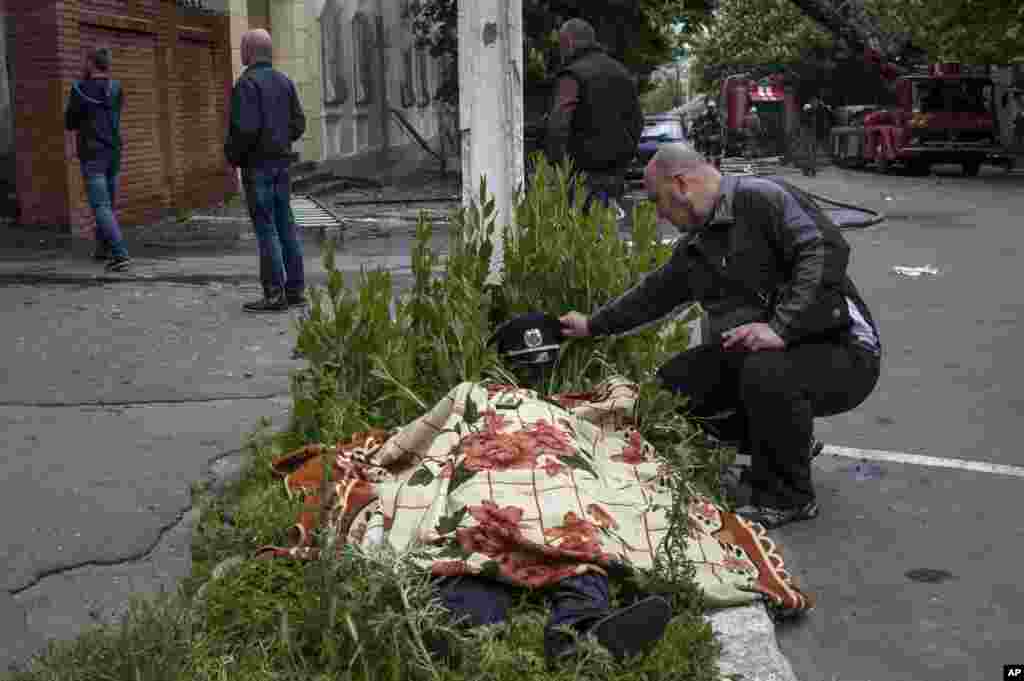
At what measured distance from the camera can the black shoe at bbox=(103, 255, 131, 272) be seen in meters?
11.4

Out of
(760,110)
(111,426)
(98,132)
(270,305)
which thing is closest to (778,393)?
(111,426)

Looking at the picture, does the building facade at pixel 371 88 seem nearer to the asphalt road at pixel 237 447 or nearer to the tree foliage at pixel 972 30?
the tree foliage at pixel 972 30

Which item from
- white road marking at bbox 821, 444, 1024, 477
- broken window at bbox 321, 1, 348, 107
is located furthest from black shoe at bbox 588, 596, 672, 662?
broken window at bbox 321, 1, 348, 107

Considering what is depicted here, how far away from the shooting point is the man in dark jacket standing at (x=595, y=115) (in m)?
9.12

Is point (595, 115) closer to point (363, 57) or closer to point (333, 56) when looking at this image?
point (333, 56)

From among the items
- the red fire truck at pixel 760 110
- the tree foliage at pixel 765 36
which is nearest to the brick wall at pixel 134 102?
the red fire truck at pixel 760 110

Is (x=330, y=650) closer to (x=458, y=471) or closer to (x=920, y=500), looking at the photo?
(x=458, y=471)

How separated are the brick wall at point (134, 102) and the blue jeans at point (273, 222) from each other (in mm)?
5208

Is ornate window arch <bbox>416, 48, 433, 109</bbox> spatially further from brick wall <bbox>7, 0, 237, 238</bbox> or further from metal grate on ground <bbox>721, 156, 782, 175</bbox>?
brick wall <bbox>7, 0, 237, 238</bbox>

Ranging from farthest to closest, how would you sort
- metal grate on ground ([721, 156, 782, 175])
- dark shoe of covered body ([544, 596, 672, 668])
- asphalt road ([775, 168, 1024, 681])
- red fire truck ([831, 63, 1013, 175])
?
metal grate on ground ([721, 156, 782, 175]) < red fire truck ([831, 63, 1013, 175]) < asphalt road ([775, 168, 1024, 681]) < dark shoe of covered body ([544, 596, 672, 668])

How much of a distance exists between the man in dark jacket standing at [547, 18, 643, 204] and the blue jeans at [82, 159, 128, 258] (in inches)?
167

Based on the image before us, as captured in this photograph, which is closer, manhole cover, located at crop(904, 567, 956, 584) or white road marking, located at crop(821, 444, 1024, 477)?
manhole cover, located at crop(904, 567, 956, 584)

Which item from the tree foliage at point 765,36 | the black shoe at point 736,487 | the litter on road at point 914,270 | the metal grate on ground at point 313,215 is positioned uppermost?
the tree foliage at point 765,36

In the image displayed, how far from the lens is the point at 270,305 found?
947 centimetres
